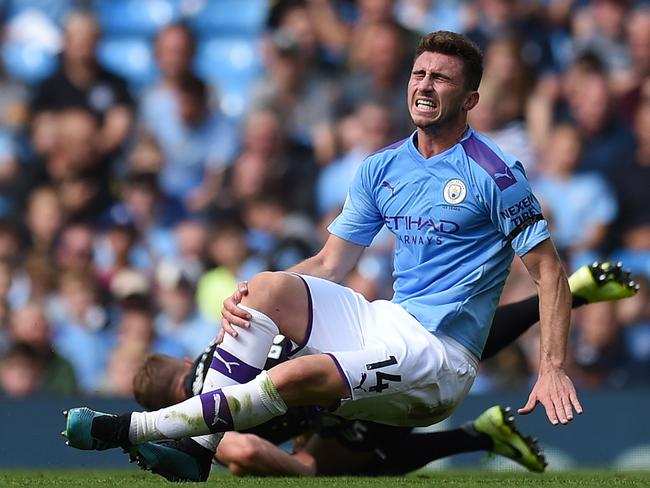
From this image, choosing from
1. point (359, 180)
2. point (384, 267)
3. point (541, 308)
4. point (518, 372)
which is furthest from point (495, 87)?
point (541, 308)

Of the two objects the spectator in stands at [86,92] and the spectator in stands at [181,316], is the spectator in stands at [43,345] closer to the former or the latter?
the spectator in stands at [181,316]

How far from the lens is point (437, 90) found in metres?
4.76

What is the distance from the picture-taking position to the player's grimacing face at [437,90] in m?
4.76

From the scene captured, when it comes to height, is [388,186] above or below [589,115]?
below

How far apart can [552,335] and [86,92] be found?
6379 mm

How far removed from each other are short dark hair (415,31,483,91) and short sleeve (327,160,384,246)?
0.55 m

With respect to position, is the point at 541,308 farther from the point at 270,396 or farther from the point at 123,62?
the point at 123,62

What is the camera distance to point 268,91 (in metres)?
9.78

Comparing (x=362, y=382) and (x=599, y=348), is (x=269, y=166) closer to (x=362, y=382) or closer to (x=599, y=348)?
(x=599, y=348)

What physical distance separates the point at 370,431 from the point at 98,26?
17.5ft

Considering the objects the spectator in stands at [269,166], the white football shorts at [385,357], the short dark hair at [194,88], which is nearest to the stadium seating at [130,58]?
the short dark hair at [194,88]

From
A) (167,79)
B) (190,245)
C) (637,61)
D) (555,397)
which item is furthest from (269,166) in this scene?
(555,397)

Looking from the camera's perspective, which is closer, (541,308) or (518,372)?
(541,308)

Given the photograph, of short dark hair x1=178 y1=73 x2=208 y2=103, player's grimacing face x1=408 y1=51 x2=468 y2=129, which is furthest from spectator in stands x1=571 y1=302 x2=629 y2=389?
player's grimacing face x1=408 y1=51 x2=468 y2=129
